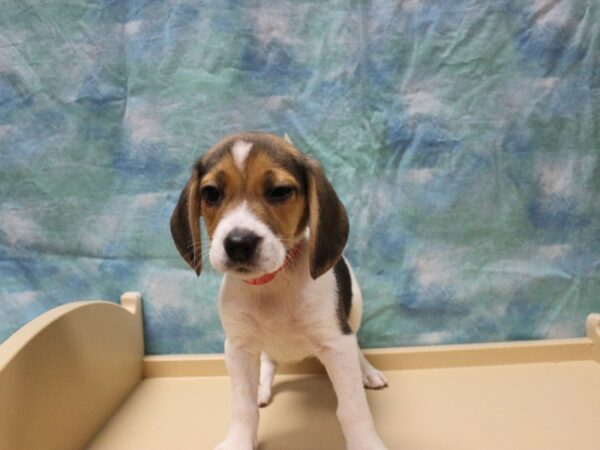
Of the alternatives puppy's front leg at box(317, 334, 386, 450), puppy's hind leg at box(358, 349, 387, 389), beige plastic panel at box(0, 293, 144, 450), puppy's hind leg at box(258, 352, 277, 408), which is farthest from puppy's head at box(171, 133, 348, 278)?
puppy's hind leg at box(358, 349, 387, 389)

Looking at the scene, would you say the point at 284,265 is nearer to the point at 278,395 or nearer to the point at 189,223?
the point at 189,223

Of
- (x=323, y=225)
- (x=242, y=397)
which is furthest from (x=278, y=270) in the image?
(x=242, y=397)

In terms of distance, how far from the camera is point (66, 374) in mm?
1663

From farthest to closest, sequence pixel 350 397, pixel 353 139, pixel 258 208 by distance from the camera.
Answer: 1. pixel 353 139
2. pixel 350 397
3. pixel 258 208

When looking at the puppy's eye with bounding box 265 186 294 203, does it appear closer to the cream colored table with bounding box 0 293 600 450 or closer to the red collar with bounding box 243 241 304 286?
the red collar with bounding box 243 241 304 286

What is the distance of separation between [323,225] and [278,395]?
938 millimetres

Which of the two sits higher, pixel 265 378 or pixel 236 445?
pixel 236 445

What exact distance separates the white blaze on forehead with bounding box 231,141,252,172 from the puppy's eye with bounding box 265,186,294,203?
0.10m

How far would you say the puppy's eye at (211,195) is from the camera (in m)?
1.47

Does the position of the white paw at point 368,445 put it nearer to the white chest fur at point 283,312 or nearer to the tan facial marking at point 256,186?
the white chest fur at point 283,312

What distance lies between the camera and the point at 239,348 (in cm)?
162

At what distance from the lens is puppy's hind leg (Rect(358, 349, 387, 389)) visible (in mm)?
2098

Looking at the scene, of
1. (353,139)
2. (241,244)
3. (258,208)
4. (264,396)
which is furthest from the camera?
(353,139)

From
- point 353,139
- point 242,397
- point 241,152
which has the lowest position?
point 242,397
